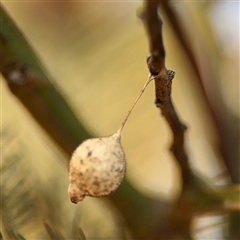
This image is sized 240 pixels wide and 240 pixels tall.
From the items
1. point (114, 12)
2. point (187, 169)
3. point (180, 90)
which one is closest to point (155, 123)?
point (180, 90)

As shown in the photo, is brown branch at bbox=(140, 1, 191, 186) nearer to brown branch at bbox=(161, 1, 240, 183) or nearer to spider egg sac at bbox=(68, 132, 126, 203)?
spider egg sac at bbox=(68, 132, 126, 203)

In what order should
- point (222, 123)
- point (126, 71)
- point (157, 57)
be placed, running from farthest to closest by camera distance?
point (126, 71)
point (222, 123)
point (157, 57)

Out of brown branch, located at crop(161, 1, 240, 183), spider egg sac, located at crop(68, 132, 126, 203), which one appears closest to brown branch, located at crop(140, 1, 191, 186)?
spider egg sac, located at crop(68, 132, 126, 203)

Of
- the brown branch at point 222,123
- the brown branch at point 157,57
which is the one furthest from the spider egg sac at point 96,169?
the brown branch at point 222,123

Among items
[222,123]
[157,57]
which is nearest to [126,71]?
[222,123]

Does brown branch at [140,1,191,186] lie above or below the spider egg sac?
above

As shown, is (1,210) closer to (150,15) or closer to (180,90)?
(150,15)

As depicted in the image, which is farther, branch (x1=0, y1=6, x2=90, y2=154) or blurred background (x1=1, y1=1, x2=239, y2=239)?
blurred background (x1=1, y1=1, x2=239, y2=239)

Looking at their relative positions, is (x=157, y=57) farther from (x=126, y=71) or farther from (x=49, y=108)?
(x=126, y=71)

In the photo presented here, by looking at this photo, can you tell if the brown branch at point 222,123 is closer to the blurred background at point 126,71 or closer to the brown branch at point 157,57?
the blurred background at point 126,71
